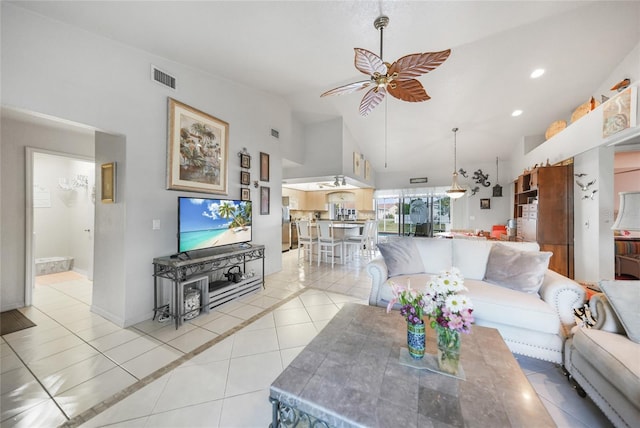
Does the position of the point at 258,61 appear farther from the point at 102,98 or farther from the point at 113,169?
the point at 113,169

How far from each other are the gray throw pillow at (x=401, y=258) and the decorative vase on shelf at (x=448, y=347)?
1.47m

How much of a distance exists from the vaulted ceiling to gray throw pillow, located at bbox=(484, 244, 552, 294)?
8.76 feet

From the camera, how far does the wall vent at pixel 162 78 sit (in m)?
2.65

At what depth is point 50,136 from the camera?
3066 mm

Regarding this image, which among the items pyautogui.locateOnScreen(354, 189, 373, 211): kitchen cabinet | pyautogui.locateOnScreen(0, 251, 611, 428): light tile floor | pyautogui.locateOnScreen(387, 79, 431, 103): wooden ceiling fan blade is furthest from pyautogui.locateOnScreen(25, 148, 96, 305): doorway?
pyautogui.locateOnScreen(354, 189, 373, 211): kitchen cabinet

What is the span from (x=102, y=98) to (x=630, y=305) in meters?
4.59

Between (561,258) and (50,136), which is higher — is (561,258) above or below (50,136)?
below

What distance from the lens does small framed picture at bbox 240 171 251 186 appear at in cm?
376

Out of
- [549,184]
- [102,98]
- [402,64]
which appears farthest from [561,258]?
[102,98]

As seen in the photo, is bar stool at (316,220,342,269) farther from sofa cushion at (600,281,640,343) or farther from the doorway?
the doorway

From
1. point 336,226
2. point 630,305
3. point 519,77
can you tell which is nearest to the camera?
point 630,305

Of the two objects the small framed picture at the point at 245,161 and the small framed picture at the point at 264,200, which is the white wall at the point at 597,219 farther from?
the small framed picture at the point at 245,161

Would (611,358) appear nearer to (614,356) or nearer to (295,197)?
(614,356)

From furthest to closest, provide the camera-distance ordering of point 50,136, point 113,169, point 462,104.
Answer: point 462,104
point 50,136
point 113,169
